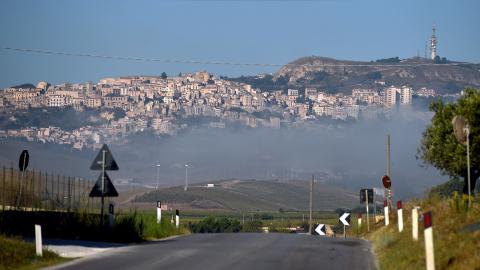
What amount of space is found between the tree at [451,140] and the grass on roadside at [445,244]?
57.8 feet

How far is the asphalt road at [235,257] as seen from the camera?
2191 cm

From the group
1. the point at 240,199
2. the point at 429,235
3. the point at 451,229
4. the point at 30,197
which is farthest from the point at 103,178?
the point at 240,199

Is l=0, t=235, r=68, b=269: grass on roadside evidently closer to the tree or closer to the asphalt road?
the asphalt road

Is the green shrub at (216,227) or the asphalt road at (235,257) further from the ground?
the asphalt road at (235,257)

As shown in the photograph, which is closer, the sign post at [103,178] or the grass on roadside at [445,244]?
the grass on roadside at [445,244]

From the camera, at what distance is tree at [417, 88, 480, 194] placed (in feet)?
154

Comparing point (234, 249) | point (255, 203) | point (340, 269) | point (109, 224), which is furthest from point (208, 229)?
point (255, 203)

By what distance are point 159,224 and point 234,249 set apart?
11.5 metres

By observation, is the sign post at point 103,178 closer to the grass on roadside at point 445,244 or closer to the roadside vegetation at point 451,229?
the roadside vegetation at point 451,229

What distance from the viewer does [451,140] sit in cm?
4966

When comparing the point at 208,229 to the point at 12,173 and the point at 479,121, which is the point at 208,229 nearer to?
the point at 479,121

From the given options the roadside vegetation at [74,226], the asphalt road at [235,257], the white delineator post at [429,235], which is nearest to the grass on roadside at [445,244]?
the asphalt road at [235,257]

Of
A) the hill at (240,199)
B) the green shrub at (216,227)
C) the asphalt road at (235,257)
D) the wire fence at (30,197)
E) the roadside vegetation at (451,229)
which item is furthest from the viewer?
the hill at (240,199)

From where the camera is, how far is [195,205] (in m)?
160
